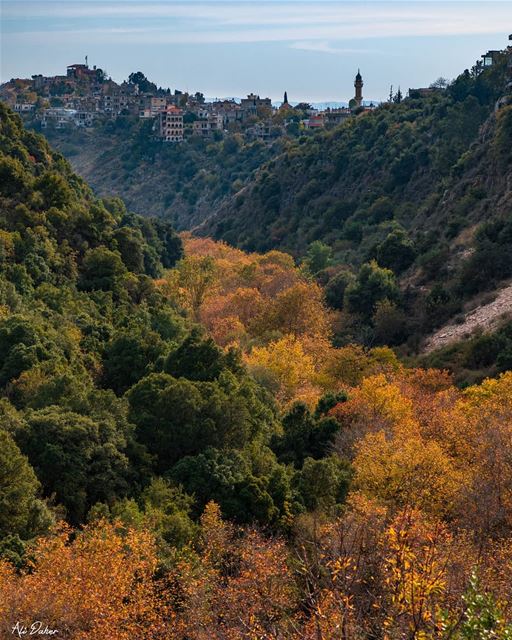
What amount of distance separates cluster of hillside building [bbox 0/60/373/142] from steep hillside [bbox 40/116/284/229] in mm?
3948

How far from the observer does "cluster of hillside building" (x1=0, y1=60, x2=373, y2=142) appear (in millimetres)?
153875

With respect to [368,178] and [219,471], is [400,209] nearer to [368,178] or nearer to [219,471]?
[368,178]

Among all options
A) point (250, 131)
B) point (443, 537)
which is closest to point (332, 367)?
point (443, 537)

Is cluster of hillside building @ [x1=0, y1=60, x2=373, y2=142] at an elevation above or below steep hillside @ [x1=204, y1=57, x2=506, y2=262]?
above

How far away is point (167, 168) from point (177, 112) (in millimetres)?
13158

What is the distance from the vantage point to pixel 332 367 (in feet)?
153

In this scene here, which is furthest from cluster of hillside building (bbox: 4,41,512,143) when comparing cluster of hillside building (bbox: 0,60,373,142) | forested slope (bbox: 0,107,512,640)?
forested slope (bbox: 0,107,512,640)

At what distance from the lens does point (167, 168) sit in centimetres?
15262

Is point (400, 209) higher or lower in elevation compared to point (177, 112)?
lower

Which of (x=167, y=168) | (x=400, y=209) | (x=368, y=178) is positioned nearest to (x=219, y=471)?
(x=400, y=209)

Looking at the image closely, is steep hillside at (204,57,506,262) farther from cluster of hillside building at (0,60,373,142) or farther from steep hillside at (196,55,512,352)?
cluster of hillside building at (0,60,373,142)

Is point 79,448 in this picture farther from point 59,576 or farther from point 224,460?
point 59,576

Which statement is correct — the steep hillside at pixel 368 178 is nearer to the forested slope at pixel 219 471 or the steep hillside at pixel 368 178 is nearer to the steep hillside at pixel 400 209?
the steep hillside at pixel 400 209

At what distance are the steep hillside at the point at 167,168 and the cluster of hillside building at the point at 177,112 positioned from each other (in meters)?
3.95
